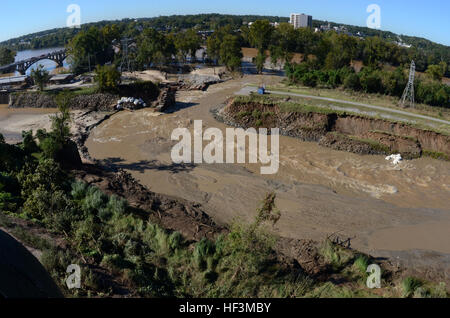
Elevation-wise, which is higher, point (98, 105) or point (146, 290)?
point (98, 105)

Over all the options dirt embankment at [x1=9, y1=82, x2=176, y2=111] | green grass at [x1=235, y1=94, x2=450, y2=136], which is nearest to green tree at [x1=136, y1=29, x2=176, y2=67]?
dirt embankment at [x1=9, y1=82, x2=176, y2=111]

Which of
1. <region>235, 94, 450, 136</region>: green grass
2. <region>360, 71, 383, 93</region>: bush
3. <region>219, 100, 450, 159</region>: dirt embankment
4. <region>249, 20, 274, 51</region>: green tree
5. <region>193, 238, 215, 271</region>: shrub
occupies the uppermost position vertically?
<region>249, 20, 274, 51</region>: green tree

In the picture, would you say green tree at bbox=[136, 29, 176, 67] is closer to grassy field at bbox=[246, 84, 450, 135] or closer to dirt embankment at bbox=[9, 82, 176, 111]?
dirt embankment at bbox=[9, 82, 176, 111]

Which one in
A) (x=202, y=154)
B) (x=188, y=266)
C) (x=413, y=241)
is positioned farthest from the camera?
(x=202, y=154)

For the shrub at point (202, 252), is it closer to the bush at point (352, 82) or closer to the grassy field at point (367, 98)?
the grassy field at point (367, 98)

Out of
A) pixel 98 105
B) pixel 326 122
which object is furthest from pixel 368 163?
pixel 98 105

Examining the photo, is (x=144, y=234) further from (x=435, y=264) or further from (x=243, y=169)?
(x=435, y=264)

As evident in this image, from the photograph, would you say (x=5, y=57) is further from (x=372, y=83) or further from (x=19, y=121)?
(x=372, y=83)
